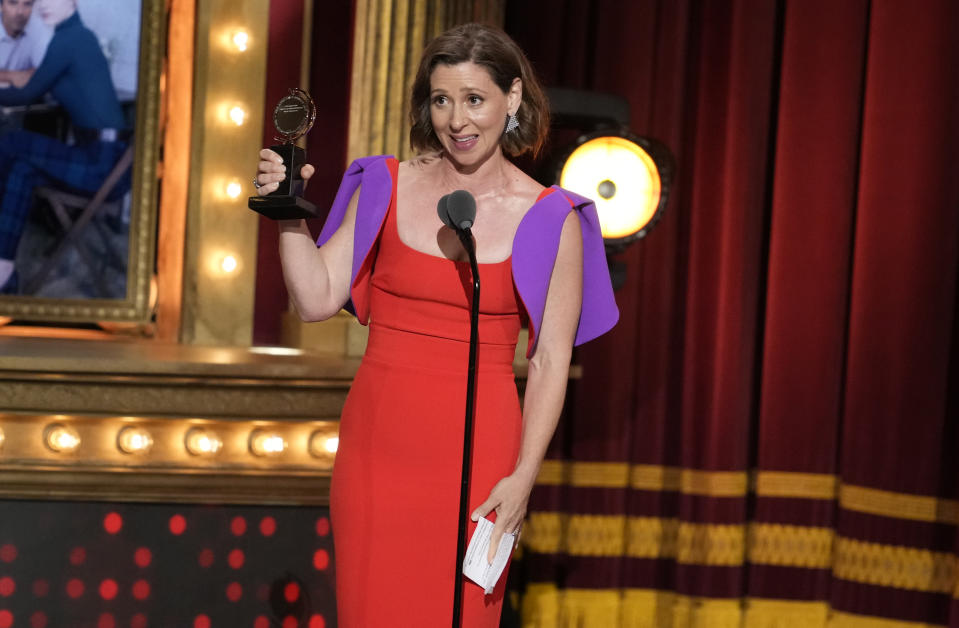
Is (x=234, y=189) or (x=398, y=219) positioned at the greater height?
(x=234, y=189)

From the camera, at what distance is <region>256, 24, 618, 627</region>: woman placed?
56.8 inches

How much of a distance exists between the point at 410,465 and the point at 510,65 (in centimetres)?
63

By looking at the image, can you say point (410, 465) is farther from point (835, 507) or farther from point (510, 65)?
point (835, 507)

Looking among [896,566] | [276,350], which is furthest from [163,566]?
[896,566]

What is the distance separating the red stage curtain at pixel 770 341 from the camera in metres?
2.65

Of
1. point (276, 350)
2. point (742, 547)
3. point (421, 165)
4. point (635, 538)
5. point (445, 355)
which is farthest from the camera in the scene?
point (635, 538)

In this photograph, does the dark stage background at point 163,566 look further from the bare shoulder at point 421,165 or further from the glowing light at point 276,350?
the bare shoulder at point 421,165

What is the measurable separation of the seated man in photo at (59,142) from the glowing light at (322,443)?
1.17m

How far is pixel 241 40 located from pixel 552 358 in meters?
1.92

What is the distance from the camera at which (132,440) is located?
2252 millimetres

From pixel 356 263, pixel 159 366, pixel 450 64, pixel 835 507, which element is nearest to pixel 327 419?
pixel 159 366

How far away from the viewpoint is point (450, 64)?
→ 144 cm

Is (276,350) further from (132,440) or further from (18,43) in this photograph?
(18,43)

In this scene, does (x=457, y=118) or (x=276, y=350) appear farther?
(x=276, y=350)
